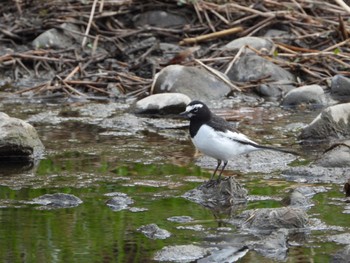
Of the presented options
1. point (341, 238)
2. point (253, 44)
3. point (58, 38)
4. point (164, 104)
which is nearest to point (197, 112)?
point (341, 238)

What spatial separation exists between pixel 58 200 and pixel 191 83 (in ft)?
18.1

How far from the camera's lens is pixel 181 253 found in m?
6.62

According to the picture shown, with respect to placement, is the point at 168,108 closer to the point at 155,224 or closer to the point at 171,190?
the point at 171,190

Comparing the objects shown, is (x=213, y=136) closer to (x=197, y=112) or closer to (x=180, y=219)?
(x=197, y=112)

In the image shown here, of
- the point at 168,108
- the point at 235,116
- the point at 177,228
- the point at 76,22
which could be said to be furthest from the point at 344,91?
the point at 177,228

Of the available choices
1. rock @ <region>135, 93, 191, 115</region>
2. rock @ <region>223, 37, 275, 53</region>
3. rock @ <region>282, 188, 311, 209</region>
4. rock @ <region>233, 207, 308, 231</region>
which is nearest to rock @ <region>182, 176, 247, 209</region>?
rock @ <region>282, 188, 311, 209</region>

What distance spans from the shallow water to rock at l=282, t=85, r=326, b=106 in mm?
311

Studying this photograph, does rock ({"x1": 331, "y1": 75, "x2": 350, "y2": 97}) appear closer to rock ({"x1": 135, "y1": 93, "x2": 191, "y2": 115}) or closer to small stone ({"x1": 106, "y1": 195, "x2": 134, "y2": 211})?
rock ({"x1": 135, "y1": 93, "x2": 191, "y2": 115})

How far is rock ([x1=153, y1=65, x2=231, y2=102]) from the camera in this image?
526 inches

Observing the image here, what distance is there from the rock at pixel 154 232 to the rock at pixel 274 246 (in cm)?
70

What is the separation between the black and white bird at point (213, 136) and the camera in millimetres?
8477

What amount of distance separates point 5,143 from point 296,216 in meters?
3.67

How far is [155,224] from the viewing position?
7.41 metres

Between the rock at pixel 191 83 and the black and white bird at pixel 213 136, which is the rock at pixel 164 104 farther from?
the black and white bird at pixel 213 136
